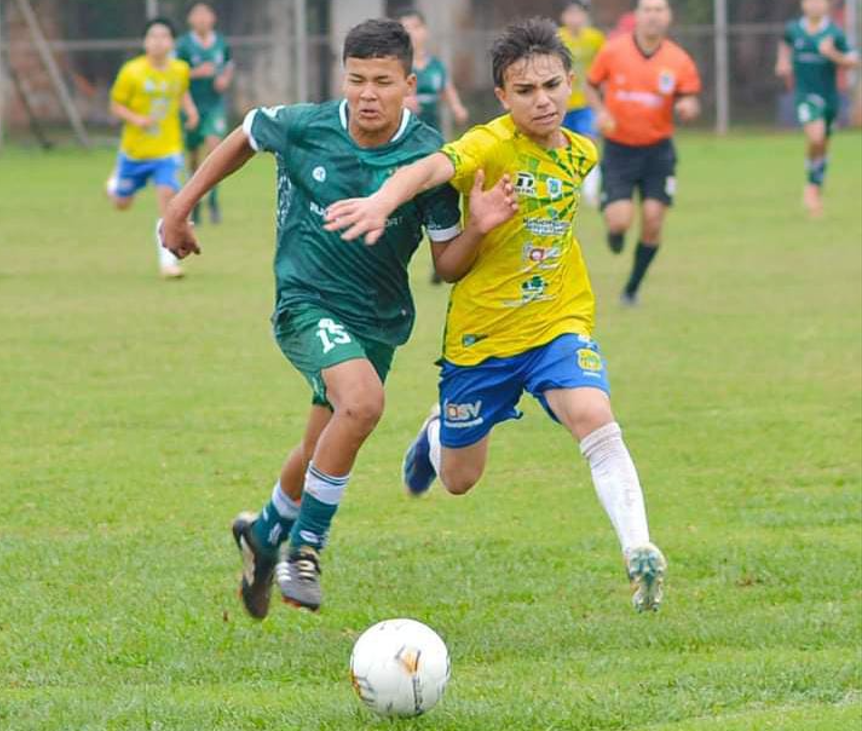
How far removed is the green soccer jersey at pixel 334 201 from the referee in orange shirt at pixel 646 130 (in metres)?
7.26

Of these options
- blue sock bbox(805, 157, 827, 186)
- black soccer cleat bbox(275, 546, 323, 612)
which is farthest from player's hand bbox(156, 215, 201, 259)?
blue sock bbox(805, 157, 827, 186)

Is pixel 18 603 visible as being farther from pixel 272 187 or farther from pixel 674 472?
pixel 272 187

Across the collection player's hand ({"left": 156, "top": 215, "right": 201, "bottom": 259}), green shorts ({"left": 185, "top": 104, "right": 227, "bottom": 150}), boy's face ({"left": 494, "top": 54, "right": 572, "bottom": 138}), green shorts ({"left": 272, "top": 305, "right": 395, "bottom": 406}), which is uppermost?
boy's face ({"left": 494, "top": 54, "right": 572, "bottom": 138})

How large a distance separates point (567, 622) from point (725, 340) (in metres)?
6.31

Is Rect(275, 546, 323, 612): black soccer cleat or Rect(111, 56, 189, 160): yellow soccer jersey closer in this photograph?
Rect(275, 546, 323, 612): black soccer cleat

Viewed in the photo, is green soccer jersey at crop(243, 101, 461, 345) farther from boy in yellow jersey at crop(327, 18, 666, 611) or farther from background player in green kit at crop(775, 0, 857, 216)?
background player in green kit at crop(775, 0, 857, 216)

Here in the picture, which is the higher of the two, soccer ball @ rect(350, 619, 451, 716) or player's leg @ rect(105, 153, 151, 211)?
soccer ball @ rect(350, 619, 451, 716)

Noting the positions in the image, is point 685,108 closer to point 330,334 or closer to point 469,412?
point 469,412

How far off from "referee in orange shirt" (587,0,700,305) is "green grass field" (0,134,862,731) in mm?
703

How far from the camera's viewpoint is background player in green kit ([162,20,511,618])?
5820 mm

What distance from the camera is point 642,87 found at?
530 inches

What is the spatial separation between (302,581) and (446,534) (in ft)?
5.11

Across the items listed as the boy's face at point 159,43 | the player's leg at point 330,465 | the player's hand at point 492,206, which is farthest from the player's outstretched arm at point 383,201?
the boy's face at point 159,43

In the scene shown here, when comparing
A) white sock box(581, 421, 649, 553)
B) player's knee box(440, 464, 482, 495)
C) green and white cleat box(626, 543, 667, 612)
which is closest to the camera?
green and white cleat box(626, 543, 667, 612)
